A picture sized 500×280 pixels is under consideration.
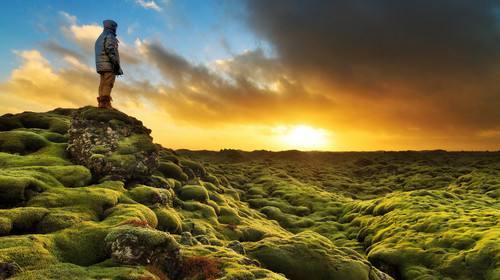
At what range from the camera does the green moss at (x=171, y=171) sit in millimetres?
46362

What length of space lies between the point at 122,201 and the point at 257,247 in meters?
10.3

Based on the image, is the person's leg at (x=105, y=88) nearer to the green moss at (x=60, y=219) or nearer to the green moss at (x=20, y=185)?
the green moss at (x=20, y=185)

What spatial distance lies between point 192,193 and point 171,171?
5586 millimetres

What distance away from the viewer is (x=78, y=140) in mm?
35594

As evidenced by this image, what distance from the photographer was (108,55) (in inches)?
1396

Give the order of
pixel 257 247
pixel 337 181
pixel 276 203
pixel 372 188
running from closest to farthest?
pixel 257 247 → pixel 276 203 → pixel 372 188 → pixel 337 181

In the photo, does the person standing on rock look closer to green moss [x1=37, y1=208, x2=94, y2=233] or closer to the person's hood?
the person's hood

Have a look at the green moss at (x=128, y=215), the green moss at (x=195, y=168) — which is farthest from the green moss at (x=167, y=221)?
the green moss at (x=195, y=168)

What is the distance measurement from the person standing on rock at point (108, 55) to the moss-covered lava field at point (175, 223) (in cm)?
396

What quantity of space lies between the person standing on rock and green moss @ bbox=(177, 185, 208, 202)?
13.9m

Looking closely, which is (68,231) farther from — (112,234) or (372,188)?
(372,188)

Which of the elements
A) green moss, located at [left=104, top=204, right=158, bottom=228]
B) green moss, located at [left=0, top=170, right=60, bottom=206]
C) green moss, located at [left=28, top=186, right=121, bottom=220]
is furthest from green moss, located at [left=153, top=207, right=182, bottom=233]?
green moss, located at [left=0, top=170, right=60, bottom=206]

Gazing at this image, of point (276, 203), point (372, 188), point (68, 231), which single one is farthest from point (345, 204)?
point (68, 231)

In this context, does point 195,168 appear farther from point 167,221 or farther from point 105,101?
point 167,221
